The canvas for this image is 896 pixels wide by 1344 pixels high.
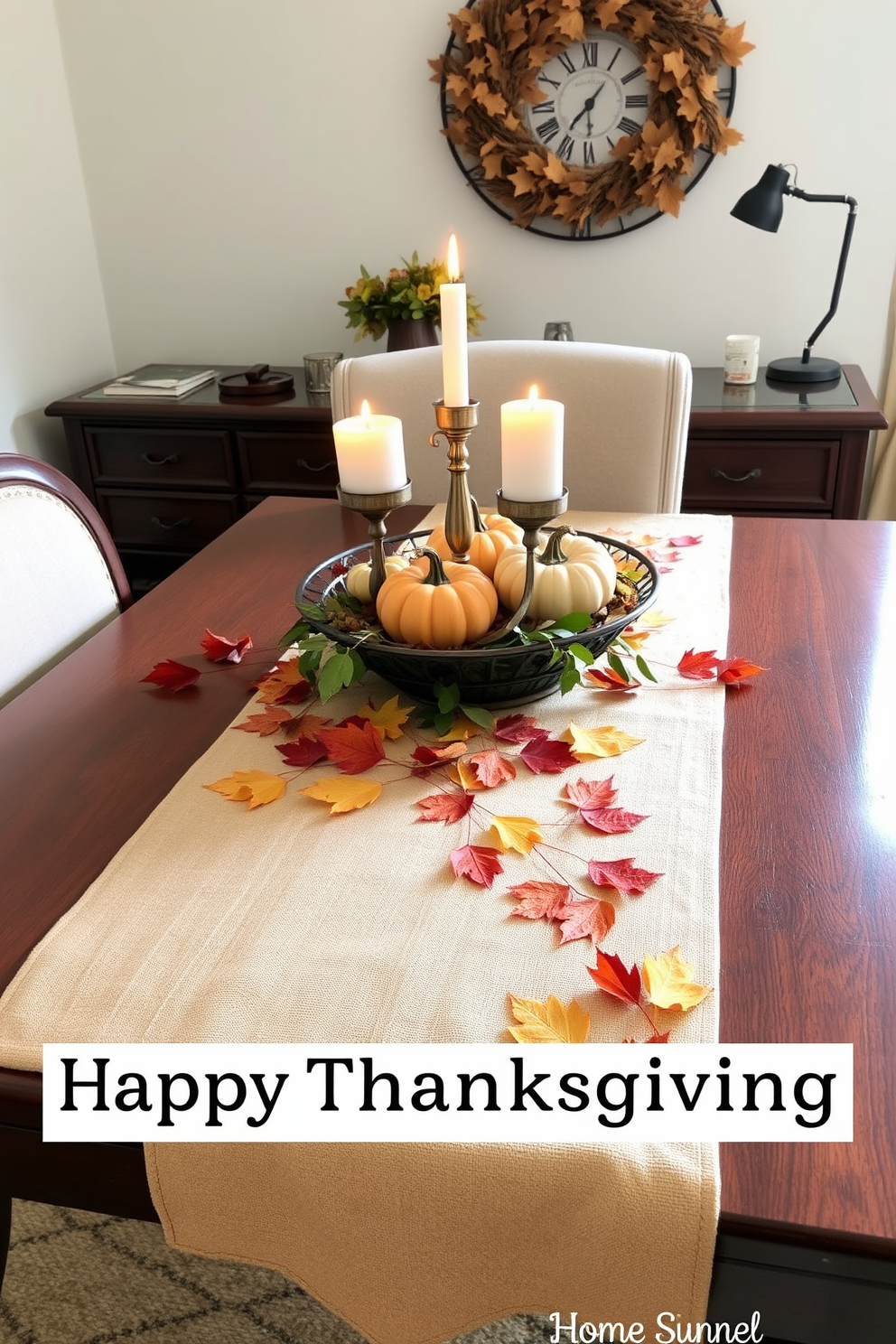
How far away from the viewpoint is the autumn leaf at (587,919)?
76cm

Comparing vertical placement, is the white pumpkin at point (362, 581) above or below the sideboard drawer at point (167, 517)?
above

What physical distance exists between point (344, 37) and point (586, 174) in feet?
2.24

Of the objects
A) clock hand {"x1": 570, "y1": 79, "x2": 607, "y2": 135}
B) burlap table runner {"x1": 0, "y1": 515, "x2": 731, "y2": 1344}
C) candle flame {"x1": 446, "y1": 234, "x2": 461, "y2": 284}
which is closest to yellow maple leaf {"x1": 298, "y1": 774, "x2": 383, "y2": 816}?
burlap table runner {"x1": 0, "y1": 515, "x2": 731, "y2": 1344}

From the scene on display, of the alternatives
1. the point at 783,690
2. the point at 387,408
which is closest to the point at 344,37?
Answer: the point at 387,408

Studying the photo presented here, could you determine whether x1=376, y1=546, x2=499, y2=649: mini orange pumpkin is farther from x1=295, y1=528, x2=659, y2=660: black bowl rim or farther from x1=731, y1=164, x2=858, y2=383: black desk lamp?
x1=731, y1=164, x2=858, y2=383: black desk lamp

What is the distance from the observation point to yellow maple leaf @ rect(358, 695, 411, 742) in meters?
1.04

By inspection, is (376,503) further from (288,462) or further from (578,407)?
(288,462)

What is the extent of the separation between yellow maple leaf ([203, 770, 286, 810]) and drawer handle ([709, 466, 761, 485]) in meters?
1.63

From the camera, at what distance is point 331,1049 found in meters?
0.69

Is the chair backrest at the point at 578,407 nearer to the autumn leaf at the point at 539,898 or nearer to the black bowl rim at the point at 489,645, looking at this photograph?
the black bowl rim at the point at 489,645

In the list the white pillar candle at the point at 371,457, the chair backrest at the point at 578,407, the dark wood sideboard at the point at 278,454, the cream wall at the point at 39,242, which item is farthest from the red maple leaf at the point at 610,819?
the cream wall at the point at 39,242

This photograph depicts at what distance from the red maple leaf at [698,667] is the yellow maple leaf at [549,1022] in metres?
0.51

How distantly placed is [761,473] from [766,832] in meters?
1.62

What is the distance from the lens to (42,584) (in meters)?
1.37
